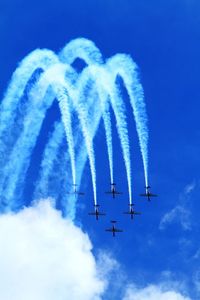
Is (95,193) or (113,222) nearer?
(95,193)

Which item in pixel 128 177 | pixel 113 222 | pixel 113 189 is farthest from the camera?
pixel 113 222

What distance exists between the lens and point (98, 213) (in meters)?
107

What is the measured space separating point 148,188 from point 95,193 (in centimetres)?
1328

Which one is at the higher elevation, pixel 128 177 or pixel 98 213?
pixel 98 213

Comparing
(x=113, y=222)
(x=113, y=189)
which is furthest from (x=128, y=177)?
(x=113, y=222)

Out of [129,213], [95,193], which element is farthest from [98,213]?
[95,193]

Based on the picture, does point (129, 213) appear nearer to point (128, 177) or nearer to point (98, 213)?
point (98, 213)

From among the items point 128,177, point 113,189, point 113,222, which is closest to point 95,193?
point 128,177

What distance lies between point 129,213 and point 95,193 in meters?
15.8

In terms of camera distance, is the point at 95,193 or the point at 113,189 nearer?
the point at 95,193

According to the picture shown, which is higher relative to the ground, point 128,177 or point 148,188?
point 148,188

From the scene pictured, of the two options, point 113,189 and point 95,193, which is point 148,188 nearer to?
point 113,189

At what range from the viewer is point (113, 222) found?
111625 mm

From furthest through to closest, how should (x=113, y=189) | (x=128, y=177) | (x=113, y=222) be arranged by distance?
(x=113, y=222) → (x=113, y=189) → (x=128, y=177)
